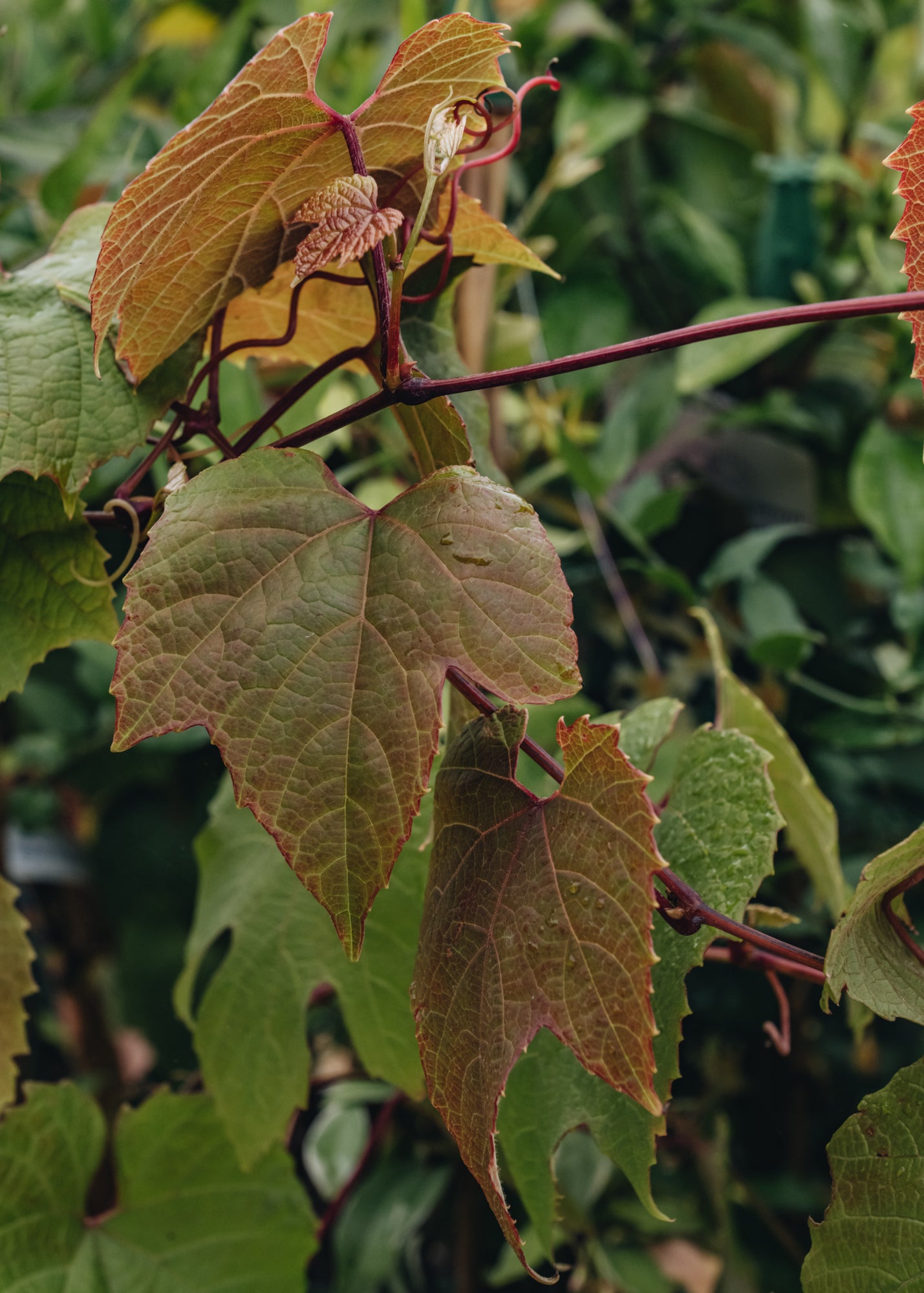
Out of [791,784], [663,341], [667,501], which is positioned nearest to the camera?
[663,341]

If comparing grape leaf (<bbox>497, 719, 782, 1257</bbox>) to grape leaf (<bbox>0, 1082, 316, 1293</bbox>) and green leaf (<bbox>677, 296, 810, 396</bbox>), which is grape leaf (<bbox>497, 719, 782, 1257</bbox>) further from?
green leaf (<bbox>677, 296, 810, 396</bbox>)

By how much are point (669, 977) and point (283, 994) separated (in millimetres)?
242

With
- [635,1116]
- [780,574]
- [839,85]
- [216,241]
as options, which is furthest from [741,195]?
[635,1116]

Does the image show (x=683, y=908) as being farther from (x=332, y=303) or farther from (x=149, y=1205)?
(x=149, y=1205)

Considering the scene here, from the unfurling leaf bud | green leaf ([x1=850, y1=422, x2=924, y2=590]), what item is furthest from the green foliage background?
the unfurling leaf bud

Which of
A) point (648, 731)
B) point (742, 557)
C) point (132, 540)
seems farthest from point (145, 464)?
point (742, 557)

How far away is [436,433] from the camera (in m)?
0.33

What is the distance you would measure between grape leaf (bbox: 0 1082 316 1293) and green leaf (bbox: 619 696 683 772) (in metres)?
0.27

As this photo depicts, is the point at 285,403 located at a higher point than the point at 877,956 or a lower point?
higher

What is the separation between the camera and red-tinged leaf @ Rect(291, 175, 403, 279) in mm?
277

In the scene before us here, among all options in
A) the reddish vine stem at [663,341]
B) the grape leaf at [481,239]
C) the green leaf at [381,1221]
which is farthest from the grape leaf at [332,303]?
the green leaf at [381,1221]

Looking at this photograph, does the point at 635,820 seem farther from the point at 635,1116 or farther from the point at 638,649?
the point at 638,649

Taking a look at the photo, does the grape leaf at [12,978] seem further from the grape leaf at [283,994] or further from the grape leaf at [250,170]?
the grape leaf at [250,170]

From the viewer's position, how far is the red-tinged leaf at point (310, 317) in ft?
1.33
